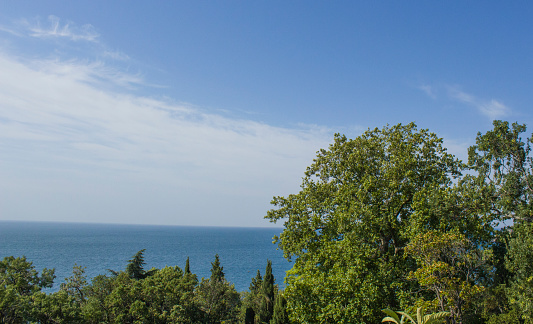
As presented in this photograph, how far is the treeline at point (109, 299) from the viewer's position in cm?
1866

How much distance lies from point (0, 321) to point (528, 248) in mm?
24810

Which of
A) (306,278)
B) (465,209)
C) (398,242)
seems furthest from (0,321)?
(465,209)

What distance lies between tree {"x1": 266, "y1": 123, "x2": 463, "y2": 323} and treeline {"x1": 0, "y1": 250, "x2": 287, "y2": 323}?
10451 mm

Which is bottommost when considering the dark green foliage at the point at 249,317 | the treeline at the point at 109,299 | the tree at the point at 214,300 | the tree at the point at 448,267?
the dark green foliage at the point at 249,317

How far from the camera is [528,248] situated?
14.2 meters

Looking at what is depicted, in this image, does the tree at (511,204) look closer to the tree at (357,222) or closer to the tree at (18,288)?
the tree at (357,222)

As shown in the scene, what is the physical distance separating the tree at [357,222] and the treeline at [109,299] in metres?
10.5

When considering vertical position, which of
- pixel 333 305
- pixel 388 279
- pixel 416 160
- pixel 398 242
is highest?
pixel 416 160

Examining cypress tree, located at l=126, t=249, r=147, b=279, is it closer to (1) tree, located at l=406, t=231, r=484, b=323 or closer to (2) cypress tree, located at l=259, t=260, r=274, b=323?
(2) cypress tree, located at l=259, t=260, r=274, b=323

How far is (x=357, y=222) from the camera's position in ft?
55.5

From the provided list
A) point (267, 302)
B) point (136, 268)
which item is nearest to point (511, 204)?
point (267, 302)

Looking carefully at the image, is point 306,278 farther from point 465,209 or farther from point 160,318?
point 160,318

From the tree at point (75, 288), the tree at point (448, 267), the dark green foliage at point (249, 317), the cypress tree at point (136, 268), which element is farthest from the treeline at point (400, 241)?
the cypress tree at point (136, 268)

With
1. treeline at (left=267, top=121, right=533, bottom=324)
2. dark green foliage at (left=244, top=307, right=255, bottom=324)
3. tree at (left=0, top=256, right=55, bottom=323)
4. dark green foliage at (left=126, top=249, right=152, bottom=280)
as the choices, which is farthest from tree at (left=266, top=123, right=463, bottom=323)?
dark green foliage at (left=126, top=249, right=152, bottom=280)
